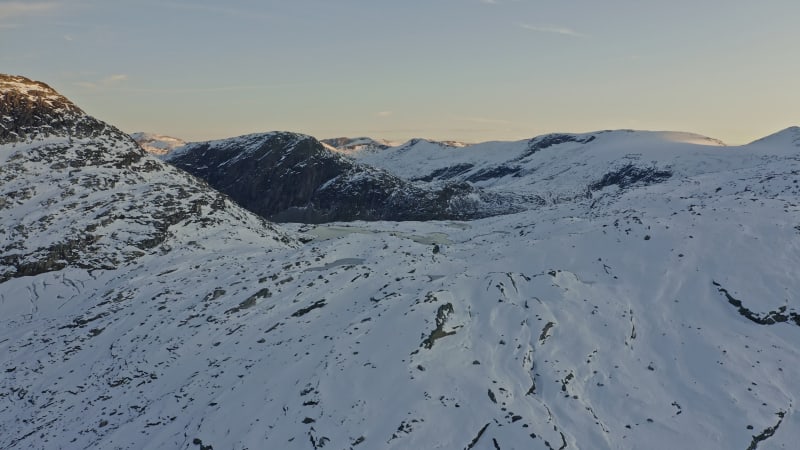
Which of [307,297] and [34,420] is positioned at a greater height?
[307,297]

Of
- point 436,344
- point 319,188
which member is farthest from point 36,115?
point 319,188

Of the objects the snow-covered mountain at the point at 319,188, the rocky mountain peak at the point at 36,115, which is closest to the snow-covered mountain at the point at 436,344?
the rocky mountain peak at the point at 36,115

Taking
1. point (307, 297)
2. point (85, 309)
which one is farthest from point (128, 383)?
point (85, 309)

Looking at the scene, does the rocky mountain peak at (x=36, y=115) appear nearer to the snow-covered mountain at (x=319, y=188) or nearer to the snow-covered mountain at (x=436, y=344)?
the snow-covered mountain at (x=436, y=344)

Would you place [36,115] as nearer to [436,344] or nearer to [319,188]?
[436,344]

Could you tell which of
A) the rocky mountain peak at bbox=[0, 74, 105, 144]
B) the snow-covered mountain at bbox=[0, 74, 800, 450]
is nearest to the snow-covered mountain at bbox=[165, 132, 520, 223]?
the rocky mountain peak at bbox=[0, 74, 105, 144]

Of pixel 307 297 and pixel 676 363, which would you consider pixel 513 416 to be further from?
pixel 307 297
